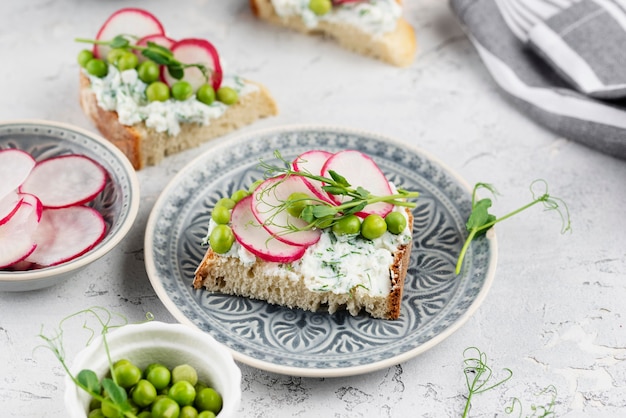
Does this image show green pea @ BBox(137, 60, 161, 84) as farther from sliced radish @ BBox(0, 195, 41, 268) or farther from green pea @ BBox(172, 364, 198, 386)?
green pea @ BBox(172, 364, 198, 386)

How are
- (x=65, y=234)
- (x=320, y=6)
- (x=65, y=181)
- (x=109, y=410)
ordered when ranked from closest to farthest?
(x=109, y=410), (x=65, y=234), (x=65, y=181), (x=320, y=6)

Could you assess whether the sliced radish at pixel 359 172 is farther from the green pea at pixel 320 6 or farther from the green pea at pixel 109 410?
the green pea at pixel 320 6

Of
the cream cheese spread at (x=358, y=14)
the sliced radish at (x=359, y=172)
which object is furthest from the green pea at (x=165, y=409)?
the cream cheese spread at (x=358, y=14)

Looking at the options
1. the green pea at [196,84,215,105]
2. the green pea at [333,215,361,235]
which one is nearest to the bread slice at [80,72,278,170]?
the green pea at [196,84,215,105]

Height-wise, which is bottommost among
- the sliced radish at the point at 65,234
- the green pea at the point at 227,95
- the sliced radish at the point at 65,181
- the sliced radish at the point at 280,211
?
the sliced radish at the point at 65,234

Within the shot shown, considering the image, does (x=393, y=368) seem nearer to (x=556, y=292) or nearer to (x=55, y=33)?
(x=556, y=292)

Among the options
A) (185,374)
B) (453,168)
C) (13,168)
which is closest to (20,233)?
(13,168)

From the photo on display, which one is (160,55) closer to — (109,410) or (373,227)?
(373,227)
